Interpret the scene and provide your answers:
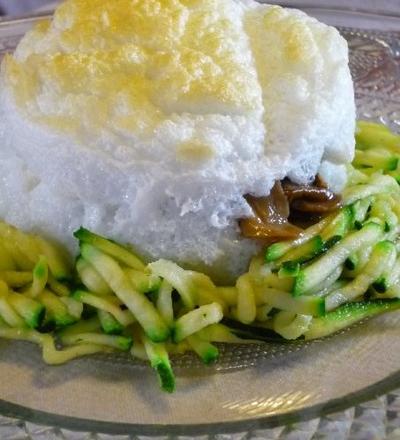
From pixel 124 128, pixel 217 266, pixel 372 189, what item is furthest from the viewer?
pixel 372 189

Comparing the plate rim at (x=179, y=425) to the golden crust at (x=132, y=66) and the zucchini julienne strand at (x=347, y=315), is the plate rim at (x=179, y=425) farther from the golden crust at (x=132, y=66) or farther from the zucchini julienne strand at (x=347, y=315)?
the golden crust at (x=132, y=66)

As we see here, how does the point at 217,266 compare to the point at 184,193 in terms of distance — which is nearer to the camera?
the point at 184,193

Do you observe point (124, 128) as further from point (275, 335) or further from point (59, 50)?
point (275, 335)

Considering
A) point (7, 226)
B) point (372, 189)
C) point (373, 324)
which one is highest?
point (7, 226)

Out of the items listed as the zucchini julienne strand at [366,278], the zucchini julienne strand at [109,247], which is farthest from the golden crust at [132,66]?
the zucchini julienne strand at [366,278]

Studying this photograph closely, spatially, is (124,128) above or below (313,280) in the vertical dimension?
above

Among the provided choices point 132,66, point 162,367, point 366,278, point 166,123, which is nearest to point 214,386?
point 162,367

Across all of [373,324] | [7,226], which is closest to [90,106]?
[7,226]
